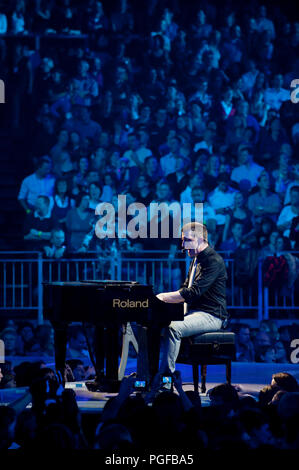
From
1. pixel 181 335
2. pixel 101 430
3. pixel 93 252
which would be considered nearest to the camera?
pixel 101 430

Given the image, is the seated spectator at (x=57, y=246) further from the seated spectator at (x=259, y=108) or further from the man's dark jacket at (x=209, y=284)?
the man's dark jacket at (x=209, y=284)

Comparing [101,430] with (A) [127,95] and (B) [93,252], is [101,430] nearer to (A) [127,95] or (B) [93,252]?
(B) [93,252]

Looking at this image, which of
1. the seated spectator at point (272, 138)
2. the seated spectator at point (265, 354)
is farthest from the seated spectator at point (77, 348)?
the seated spectator at point (272, 138)

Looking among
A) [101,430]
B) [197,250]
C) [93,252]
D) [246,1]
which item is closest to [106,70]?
[246,1]

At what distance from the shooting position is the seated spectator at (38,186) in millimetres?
11258

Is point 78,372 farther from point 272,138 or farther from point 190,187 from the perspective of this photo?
point 272,138

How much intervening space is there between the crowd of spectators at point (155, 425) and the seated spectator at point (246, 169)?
657 centimetres

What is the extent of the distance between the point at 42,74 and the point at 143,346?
267 inches

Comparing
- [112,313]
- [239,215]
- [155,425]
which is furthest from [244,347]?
[155,425]

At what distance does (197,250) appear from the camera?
6.78 metres

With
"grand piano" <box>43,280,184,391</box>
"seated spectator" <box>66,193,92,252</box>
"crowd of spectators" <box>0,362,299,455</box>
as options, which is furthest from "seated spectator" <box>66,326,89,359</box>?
"crowd of spectators" <box>0,362,299,455</box>

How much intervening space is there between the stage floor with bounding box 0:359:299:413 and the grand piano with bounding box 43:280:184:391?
0.97 ft

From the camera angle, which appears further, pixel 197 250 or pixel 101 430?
pixel 197 250

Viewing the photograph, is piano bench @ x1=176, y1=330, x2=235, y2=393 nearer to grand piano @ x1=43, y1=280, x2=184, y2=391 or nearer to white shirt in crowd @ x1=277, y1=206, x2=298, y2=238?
grand piano @ x1=43, y1=280, x2=184, y2=391
